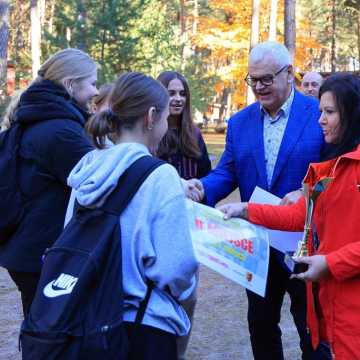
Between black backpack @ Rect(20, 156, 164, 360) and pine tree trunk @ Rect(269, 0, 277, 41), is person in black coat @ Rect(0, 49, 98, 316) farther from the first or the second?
pine tree trunk @ Rect(269, 0, 277, 41)

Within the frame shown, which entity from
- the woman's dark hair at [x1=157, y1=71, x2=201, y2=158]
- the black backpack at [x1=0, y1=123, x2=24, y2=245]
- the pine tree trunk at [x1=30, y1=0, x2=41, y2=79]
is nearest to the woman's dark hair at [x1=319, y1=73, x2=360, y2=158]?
the black backpack at [x1=0, y1=123, x2=24, y2=245]

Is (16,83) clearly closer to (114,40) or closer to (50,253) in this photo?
(114,40)

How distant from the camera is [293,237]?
3.57 meters

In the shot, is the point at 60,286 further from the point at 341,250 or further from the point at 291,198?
the point at 291,198

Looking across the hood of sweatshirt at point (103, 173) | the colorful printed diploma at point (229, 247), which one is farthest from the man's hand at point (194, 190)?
the hood of sweatshirt at point (103, 173)

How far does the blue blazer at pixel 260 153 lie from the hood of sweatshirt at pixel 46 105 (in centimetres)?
107

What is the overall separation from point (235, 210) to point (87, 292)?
3.78 feet

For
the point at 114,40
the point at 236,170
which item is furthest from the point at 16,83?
the point at 236,170

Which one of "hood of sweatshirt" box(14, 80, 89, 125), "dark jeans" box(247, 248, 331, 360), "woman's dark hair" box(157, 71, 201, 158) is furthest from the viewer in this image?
"woman's dark hair" box(157, 71, 201, 158)

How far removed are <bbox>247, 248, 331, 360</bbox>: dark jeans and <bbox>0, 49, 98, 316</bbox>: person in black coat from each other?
1.35 m

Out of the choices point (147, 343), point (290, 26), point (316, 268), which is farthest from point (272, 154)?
point (290, 26)

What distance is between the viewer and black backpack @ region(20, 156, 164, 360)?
2.23 metres

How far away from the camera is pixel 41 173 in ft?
10.8

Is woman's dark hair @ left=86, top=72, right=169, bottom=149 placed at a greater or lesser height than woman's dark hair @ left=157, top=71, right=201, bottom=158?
greater
